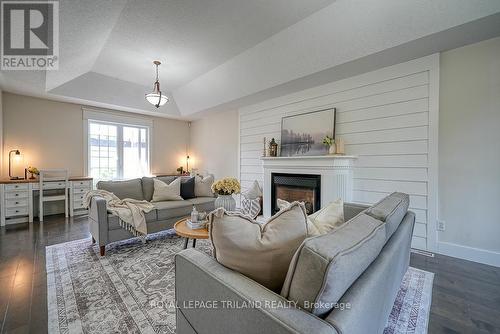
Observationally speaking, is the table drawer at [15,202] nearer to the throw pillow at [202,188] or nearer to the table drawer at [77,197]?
the table drawer at [77,197]

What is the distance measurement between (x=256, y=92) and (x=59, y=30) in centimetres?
279

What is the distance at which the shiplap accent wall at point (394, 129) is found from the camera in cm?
273

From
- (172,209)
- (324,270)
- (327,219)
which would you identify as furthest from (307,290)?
(172,209)

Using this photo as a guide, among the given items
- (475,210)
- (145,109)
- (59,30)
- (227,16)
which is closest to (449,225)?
(475,210)

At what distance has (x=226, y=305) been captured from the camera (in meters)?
0.85

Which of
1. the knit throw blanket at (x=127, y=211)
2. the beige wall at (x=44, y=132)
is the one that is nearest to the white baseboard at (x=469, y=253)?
the knit throw blanket at (x=127, y=211)

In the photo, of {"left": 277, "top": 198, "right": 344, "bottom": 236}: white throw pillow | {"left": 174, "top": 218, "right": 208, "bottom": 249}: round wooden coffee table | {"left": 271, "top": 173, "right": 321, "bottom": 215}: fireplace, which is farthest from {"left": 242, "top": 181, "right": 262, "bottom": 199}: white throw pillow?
{"left": 277, "top": 198, "right": 344, "bottom": 236}: white throw pillow

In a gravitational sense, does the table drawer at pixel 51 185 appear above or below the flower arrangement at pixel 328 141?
below

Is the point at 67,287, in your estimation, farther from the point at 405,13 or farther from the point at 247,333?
the point at 405,13

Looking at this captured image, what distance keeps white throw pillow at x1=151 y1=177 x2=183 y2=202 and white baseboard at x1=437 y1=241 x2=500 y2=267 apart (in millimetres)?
3732

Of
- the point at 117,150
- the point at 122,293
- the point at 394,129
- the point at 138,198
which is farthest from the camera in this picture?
the point at 117,150

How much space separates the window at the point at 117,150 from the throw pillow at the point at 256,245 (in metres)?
5.64

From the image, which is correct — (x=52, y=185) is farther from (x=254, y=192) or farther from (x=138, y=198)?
(x=254, y=192)

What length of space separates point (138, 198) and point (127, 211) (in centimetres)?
72
